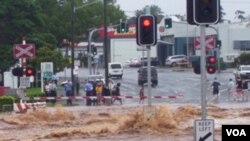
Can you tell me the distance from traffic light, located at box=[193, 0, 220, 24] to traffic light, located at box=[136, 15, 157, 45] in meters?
8.34

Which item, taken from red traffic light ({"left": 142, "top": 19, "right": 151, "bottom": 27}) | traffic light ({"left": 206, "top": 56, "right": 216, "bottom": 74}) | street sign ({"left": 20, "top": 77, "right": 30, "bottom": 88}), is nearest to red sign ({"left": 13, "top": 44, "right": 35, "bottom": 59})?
street sign ({"left": 20, "top": 77, "right": 30, "bottom": 88})

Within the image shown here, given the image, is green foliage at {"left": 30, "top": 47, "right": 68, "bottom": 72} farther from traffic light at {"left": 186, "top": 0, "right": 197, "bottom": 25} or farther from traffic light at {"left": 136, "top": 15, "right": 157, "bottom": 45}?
traffic light at {"left": 186, "top": 0, "right": 197, "bottom": 25}

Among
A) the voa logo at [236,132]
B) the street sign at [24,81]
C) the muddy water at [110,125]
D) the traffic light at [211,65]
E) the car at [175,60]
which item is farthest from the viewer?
the car at [175,60]

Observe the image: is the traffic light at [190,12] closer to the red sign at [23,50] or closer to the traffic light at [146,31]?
the traffic light at [146,31]

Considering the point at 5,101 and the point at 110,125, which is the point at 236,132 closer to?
the point at 110,125

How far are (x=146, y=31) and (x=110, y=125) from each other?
726 centimetres

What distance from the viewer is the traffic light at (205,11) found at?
14.2 metres

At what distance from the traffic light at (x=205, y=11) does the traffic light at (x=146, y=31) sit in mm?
→ 8338

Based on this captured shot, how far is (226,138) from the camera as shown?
1324 cm

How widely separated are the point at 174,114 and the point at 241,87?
20975mm

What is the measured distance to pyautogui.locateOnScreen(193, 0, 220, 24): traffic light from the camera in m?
14.2

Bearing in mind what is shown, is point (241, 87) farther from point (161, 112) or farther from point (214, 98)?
point (161, 112)

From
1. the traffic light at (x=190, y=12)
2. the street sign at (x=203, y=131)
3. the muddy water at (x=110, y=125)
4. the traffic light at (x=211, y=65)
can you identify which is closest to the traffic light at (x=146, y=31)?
the muddy water at (x=110, y=125)

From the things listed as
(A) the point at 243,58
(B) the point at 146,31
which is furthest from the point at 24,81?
(A) the point at 243,58
